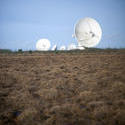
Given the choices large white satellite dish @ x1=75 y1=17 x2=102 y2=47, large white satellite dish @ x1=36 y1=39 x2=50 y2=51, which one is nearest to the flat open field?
large white satellite dish @ x1=75 y1=17 x2=102 y2=47

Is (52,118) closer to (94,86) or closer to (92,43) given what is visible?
(94,86)

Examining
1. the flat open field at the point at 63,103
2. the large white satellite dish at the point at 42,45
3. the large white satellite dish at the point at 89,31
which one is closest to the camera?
the flat open field at the point at 63,103

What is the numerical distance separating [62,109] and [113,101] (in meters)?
1.60

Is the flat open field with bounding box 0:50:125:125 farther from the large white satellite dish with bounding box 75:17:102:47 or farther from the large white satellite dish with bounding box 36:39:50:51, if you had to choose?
the large white satellite dish with bounding box 36:39:50:51

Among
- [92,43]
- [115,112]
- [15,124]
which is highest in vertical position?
[92,43]

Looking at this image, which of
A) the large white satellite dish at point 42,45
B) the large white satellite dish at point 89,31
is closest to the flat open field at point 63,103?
the large white satellite dish at point 89,31

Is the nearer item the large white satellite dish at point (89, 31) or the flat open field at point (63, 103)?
the flat open field at point (63, 103)

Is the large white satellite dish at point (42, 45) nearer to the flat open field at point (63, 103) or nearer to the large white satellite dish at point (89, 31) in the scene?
the large white satellite dish at point (89, 31)

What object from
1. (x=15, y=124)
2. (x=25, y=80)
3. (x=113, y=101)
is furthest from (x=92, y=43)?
(x=15, y=124)

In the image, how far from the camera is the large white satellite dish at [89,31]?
21.1 meters

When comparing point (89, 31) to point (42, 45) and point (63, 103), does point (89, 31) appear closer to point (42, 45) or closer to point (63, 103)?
point (42, 45)

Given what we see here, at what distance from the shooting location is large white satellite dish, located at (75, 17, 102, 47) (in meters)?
21.1

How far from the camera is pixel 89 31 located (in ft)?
69.0

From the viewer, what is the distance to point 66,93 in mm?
5211
